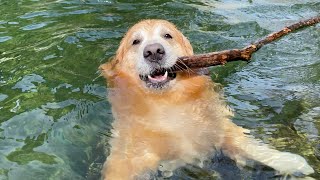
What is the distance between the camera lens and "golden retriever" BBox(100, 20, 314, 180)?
5.38m

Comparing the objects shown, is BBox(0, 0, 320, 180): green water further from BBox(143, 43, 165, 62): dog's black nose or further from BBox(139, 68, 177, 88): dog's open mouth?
BBox(143, 43, 165, 62): dog's black nose

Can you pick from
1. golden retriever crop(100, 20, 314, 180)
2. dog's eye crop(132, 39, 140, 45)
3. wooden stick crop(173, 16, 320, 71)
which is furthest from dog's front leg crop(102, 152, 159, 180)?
dog's eye crop(132, 39, 140, 45)

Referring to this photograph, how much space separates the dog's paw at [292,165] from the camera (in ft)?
16.4

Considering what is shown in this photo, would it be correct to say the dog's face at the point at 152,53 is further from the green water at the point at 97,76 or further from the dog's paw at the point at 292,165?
the dog's paw at the point at 292,165

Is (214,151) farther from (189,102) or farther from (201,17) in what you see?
(201,17)

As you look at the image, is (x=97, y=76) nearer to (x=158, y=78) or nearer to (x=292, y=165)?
(x=158, y=78)

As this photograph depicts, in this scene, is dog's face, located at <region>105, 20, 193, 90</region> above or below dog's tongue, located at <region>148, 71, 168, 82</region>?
above

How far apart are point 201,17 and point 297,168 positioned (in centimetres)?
546

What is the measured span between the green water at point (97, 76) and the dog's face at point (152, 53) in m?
0.52

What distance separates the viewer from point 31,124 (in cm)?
600

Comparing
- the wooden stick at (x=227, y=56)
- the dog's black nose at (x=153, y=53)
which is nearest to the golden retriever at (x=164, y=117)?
the dog's black nose at (x=153, y=53)

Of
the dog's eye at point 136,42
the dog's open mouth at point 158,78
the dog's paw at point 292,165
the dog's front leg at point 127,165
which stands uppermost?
the dog's eye at point 136,42

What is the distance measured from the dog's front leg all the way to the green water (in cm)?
16

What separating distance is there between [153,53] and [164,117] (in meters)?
0.74
